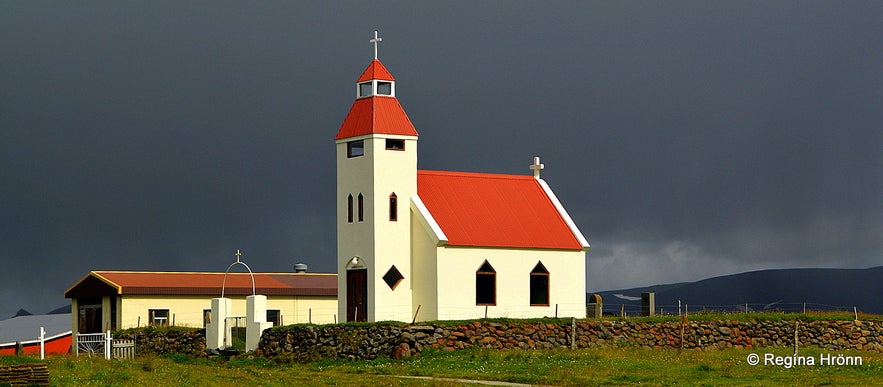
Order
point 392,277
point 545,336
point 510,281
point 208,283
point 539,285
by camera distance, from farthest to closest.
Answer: point 208,283
point 539,285
point 510,281
point 392,277
point 545,336

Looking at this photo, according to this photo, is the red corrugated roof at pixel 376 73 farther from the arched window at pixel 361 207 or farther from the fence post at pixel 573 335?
the fence post at pixel 573 335

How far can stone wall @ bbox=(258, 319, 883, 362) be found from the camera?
1877 inches

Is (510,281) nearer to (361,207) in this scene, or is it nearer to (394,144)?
(361,207)

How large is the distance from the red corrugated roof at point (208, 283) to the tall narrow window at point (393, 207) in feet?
41.8

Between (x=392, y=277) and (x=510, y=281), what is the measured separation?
4.98 meters

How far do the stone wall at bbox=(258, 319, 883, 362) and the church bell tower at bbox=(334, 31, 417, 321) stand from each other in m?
3.60

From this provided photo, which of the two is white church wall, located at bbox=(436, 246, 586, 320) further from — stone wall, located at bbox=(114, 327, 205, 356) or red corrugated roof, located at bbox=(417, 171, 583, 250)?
stone wall, located at bbox=(114, 327, 205, 356)

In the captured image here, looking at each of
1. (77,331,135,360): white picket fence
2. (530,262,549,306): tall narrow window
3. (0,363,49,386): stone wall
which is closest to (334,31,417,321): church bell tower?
(530,262,549,306): tall narrow window

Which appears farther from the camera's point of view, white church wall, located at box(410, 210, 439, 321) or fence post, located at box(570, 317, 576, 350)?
white church wall, located at box(410, 210, 439, 321)

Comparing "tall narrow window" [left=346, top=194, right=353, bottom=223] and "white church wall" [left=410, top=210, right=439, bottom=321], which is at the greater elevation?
"tall narrow window" [left=346, top=194, right=353, bottom=223]

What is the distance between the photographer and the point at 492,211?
55594 mm

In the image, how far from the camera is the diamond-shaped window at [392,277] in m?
52.5

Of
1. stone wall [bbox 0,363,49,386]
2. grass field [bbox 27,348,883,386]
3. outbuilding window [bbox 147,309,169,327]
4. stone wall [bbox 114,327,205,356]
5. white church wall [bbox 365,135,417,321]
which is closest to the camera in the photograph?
stone wall [bbox 0,363,49,386]

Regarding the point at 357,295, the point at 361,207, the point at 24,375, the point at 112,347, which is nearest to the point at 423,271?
the point at 357,295
